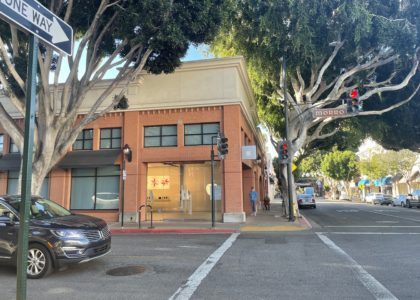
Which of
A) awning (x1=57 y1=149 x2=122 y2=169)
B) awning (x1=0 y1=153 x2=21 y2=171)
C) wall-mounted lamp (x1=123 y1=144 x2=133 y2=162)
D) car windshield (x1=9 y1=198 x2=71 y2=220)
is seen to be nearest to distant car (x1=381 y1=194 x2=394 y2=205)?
wall-mounted lamp (x1=123 y1=144 x2=133 y2=162)

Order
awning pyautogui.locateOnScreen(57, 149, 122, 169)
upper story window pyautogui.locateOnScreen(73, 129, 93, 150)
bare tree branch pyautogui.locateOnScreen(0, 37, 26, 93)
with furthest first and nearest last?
upper story window pyautogui.locateOnScreen(73, 129, 93, 150) < awning pyautogui.locateOnScreen(57, 149, 122, 169) < bare tree branch pyautogui.locateOnScreen(0, 37, 26, 93)

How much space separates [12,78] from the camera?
12.7 metres

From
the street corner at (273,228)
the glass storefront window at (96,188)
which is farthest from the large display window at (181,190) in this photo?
the street corner at (273,228)

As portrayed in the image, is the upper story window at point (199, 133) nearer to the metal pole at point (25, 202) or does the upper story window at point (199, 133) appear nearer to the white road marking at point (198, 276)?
the white road marking at point (198, 276)

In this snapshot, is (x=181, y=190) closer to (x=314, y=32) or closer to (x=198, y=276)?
(x=314, y=32)

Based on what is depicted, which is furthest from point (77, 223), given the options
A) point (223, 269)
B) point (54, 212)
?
point (223, 269)

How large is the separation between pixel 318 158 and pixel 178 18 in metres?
69.7

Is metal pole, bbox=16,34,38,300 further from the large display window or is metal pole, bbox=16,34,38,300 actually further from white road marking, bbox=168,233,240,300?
the large display window

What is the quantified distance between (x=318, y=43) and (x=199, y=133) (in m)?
8.26

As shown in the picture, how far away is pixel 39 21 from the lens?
372cm

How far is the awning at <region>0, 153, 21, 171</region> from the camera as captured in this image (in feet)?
68.8

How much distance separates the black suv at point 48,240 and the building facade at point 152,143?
35.8 feet

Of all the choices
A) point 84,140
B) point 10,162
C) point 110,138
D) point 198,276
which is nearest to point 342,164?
point 110,138

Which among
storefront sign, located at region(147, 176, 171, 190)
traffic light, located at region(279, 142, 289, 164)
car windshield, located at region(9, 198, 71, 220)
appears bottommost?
car windshield, located at region(9, 198, 71, 220)
